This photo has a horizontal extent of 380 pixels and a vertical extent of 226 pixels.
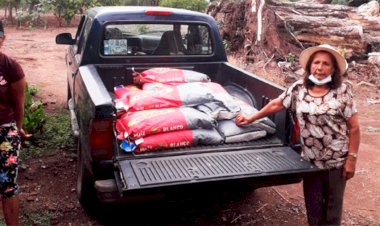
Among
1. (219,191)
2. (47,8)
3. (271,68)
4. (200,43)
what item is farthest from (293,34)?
(47,8)

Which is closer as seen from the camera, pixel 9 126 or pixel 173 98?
pixel 9 126

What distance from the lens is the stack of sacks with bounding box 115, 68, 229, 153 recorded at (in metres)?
3.21

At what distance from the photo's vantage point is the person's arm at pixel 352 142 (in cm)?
279

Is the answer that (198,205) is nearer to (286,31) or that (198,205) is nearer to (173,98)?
(173,98)

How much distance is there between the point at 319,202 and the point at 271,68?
21.6 ft

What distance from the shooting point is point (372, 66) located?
980 centimetres

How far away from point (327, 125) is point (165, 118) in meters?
1.21

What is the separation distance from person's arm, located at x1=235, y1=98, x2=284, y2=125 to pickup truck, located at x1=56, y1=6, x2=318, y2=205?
195 millimetres

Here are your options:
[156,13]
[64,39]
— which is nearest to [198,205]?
[156,13]

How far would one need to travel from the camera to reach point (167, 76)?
4199 millimetres

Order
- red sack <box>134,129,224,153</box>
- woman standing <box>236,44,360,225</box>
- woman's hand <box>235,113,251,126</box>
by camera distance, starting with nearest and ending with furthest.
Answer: woman standing <box>236,44,360,225</box> < red sack <box>134,129,224,153</box> < woman's hand <box>235,113,251,126</box>

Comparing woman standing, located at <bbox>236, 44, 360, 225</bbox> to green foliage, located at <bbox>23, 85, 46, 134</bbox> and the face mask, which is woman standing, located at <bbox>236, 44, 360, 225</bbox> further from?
green foliage, located at <bbox>23, 85, 46, 134</bbox>

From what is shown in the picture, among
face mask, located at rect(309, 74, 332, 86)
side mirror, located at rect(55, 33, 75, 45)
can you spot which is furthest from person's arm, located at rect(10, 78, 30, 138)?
side mirror, located at rect(55, 33, 75, 45)

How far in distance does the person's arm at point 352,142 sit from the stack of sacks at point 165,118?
1.00 metres
